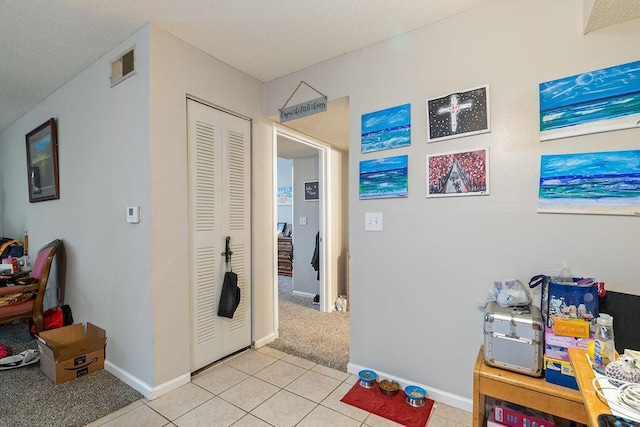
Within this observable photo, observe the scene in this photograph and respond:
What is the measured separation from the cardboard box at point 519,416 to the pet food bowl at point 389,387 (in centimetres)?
65

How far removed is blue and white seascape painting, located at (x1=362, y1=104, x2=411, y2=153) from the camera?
6.75ft

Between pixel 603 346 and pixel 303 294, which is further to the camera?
pixel 303 294

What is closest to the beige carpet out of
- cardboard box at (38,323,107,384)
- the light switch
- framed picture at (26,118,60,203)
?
the light switch

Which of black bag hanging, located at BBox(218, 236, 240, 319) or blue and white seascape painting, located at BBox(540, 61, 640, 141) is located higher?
blue and white seascape painting, located at BBox(540, 61, 640, 141)

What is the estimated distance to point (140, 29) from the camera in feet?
6.72

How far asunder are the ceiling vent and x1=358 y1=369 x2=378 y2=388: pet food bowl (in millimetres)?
2657

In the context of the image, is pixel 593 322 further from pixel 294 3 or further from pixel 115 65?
pixel 115 65

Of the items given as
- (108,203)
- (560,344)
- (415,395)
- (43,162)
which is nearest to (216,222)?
(108,203)

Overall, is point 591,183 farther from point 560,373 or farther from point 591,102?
point 560,373

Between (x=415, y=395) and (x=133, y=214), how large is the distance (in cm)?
222

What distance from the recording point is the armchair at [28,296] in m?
2.51

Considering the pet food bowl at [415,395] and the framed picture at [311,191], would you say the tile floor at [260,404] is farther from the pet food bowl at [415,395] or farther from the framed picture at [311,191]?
the framed picture at [311,191]

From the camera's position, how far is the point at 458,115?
1.87 meters

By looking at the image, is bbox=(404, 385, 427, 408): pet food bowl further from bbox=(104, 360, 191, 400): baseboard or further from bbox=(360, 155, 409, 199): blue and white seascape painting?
bbox=(104, 360, 191, 400): baseboard
